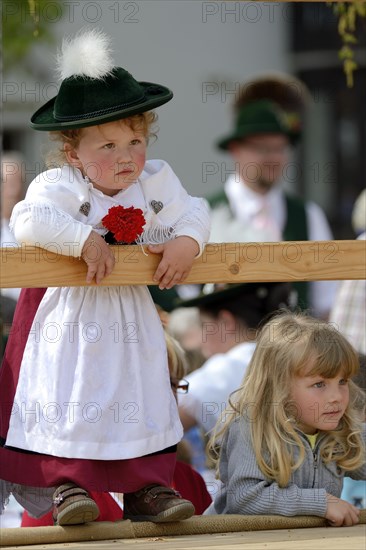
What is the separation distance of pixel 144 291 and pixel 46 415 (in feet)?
1.46

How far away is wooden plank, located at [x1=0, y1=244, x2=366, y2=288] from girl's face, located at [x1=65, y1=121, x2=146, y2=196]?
22 cm

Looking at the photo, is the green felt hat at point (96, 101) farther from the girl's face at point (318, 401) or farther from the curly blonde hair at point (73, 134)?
the girl's face at point (318, 401)

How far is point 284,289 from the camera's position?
5359mm

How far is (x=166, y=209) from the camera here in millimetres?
3262

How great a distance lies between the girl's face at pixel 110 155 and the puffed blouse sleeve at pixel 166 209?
101 millimetres

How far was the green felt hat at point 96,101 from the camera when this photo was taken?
3.10 metres

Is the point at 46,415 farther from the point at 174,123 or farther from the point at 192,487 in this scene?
the point at 174,123

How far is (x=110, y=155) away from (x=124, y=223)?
22 cm

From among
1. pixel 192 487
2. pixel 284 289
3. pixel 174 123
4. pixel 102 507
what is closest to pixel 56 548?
pixel 102 507

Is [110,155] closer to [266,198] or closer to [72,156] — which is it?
[72,156]

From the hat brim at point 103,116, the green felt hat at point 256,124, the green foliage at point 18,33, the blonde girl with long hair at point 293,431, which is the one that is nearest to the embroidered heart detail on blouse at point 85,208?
the hat brim at point 103,116

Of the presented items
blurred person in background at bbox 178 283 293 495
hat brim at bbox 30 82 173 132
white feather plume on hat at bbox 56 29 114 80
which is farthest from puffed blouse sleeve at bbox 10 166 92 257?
blurred person in background at bbox 178 283 293 495

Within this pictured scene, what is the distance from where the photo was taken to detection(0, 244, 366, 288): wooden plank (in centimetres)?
296

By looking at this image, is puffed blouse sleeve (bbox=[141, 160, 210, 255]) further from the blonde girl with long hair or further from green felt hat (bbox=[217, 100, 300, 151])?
green felt hat (bbox=[217, 100, 300, 151])
